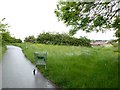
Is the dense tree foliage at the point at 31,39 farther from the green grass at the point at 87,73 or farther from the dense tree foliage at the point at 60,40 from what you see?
the green grass at the point at 87,73

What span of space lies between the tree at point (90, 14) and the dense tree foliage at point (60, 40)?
602 cm

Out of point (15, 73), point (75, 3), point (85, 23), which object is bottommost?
point (15, 73)

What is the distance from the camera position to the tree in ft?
39.4

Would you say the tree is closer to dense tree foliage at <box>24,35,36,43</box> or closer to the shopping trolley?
the shopping trolley

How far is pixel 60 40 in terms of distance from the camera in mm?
24250

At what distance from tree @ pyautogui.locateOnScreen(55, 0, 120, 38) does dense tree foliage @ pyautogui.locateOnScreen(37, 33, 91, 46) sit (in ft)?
19.8

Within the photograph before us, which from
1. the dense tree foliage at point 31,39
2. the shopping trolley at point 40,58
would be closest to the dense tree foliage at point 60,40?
the dense tree foliage at point 31,39

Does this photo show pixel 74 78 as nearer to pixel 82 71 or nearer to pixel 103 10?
pixel 82 71

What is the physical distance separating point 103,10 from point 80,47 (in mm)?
7557

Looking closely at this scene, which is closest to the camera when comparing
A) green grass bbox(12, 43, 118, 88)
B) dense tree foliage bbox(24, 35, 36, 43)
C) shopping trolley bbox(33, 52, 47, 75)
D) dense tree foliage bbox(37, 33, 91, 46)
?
green grass bbox(12, 43, 118, 88)

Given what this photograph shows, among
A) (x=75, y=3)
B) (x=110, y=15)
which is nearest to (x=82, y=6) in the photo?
(x=75, y=3)

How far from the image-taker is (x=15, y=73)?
12.7m

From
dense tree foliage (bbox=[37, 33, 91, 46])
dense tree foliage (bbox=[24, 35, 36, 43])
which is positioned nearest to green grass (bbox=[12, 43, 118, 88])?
dense tree foliage (bbox=[37, 33, 91, 46])

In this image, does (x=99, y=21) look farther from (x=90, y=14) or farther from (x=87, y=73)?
(x=87, y=73)
